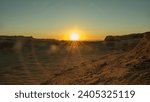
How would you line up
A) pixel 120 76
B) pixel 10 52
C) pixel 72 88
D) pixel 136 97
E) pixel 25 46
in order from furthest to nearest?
1. pixel 25 46
2. pixel 10 52
3. pixel 120 76
4. pixel 72 88
5. pixel 136 97

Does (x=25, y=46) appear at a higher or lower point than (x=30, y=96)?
higher

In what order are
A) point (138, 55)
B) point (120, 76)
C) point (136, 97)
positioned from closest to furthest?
point (136, 97)
point (120, 76)
point (138, 55)

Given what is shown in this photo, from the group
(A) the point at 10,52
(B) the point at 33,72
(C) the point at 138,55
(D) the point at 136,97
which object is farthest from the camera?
(A) the point at 10,52

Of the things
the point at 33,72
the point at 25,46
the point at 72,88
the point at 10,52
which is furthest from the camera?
the point at 25,46

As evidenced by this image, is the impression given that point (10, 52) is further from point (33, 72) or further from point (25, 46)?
point (33, 72)

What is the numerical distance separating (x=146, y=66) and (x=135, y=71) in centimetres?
29

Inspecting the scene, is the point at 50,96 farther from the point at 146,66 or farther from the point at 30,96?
the point at 146,66

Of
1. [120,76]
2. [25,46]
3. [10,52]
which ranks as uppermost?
[25,46]

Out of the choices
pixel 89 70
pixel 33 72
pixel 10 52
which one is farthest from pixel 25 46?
pixel 89 70

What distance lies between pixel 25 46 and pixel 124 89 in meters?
15.3

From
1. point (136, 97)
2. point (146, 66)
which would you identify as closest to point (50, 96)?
point (136, 97)

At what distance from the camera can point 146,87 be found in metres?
6.43

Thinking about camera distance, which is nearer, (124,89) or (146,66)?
(124,89)

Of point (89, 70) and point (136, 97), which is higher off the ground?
point (89, 70)
